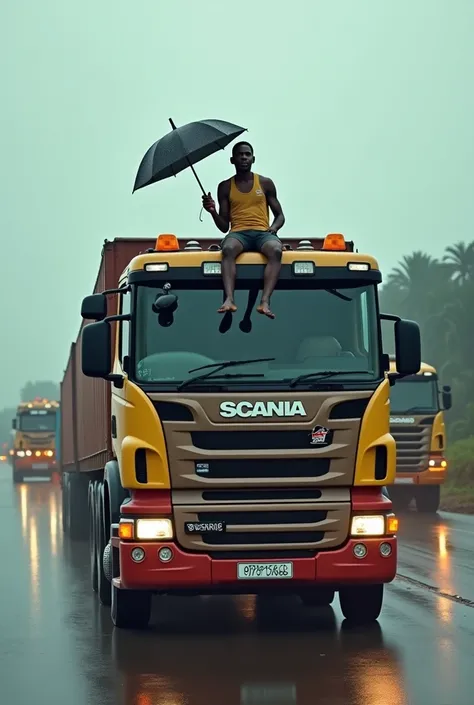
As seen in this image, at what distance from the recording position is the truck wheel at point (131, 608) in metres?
10.6

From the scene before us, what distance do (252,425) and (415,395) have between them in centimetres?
1711

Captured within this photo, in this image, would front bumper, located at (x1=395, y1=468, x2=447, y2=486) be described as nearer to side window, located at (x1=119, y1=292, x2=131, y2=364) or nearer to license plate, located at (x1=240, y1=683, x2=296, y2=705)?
side window, located at (x1=119, y1=292, x2=131, y2=364)

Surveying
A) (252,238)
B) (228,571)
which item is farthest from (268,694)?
(252,238)

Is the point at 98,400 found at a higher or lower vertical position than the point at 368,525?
higher

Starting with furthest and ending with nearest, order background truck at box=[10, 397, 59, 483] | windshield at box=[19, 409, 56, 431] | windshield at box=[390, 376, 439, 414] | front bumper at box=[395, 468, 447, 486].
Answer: windshield at box=[19, 409, 56, 431] → background truck at box=[10, 397, 59, 483] → windshield at box=[390, 376, 439, 414] → front bumper at box=[395, 468, 447, 486]

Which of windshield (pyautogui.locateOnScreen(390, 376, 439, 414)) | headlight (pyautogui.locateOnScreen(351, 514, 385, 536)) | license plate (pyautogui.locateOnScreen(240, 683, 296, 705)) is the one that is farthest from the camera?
windshield (pyautogui.locateOnScreen(390, 376, 439, 414))

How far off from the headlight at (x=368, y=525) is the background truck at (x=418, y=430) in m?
16.1

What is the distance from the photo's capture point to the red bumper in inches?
388

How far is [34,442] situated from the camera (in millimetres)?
56812

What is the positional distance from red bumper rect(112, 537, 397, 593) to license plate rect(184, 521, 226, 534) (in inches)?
6.4

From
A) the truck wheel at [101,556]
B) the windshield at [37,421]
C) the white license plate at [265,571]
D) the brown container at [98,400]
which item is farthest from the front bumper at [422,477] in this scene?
the windshield at [37,421]

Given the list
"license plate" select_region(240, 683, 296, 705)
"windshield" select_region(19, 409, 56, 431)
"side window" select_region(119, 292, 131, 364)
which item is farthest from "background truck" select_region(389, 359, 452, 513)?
"windshield" select_region(19, 409, 56, 431)

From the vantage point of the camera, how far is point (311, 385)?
32.7 ft

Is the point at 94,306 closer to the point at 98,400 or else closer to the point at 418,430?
the point at 98,400
